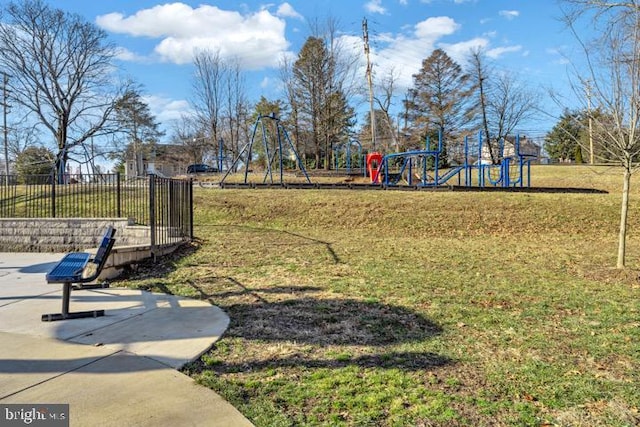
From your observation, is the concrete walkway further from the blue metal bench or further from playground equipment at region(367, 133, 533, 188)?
playground equipment at region(367, 133, 533, 188)

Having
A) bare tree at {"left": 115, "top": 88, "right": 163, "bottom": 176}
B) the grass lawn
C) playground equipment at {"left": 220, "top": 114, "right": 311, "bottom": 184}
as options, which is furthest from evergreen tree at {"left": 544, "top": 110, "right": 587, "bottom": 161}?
bare tree at {"left": 115, "top": 88, "right": 163, "bottom": 176}

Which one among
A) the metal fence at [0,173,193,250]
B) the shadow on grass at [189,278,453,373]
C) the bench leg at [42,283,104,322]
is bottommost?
the shadow on grass at [189,278,453,373]

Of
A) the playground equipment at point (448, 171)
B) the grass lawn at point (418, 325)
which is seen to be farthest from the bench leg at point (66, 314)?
the playground equipment at point (448, 171)

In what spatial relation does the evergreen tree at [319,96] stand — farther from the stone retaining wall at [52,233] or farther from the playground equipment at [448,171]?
the stone retaining wall at [52,233]

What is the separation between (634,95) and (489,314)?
488 cm

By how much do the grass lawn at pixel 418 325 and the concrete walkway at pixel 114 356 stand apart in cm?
24

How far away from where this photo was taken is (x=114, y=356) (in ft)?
12.6

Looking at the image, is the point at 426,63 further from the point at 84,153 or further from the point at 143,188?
the point at 143,188

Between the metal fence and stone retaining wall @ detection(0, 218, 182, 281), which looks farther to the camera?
the metal fence

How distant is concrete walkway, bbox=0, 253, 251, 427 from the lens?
2902 mm

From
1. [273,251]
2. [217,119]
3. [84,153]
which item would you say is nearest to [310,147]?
[217,119]

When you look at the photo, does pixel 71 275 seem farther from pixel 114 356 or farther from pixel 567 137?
pixel 567 137

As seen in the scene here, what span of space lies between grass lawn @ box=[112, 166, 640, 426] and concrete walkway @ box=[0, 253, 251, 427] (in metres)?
0.24

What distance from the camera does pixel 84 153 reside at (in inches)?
1257
